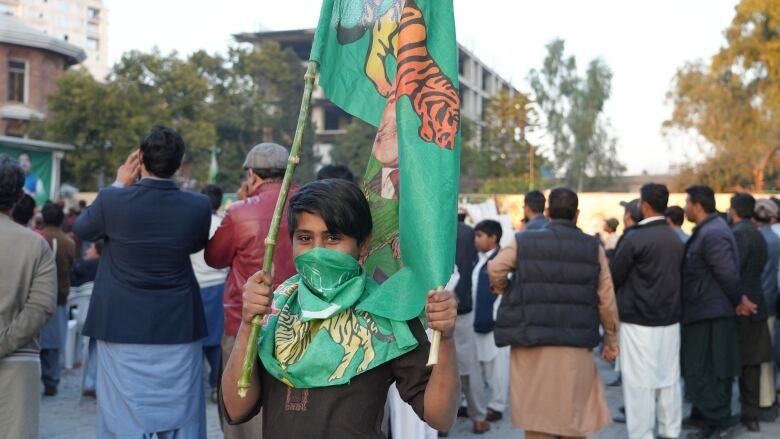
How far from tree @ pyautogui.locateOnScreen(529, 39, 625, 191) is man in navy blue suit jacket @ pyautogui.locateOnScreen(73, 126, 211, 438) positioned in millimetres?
52055

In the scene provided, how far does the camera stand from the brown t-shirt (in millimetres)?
2164

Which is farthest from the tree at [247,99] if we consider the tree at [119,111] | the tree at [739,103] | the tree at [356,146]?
the tree at [739,103]

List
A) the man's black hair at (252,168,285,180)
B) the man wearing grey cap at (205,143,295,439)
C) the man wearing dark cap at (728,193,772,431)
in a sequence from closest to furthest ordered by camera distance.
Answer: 1. the man wearing grey cap at (205,143,295,439)
2. the man's black hair at (252,168,285,180)
3. the man wearing dark cap at (728,193,772,431)

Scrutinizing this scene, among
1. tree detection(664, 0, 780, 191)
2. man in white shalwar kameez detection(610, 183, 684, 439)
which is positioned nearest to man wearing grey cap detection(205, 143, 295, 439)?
man in white shalwar kameez detection(610, 183, 684, 439)

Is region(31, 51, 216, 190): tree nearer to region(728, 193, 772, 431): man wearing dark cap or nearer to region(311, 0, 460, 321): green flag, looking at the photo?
region(728, 193, 772, 431): man wearing dark cap

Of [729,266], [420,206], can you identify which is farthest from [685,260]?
[420,206]

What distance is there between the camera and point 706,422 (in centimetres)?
696

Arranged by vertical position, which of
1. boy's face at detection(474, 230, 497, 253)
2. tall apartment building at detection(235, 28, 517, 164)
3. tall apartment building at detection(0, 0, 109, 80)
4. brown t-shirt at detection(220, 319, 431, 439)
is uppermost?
tall apartment building at detection(0, 0, 109, 80)

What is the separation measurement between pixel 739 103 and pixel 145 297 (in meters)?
28.9

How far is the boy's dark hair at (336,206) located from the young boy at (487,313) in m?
5.18

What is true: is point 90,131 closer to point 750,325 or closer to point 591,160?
point 750,325

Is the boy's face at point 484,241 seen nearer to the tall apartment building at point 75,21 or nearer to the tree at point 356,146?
the tree at point 356,146

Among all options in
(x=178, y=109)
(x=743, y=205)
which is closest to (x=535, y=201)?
(x=743, y=205)

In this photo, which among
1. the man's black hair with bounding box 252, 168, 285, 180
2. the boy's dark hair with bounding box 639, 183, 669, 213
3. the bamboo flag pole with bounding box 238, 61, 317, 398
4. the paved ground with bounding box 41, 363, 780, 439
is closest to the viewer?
the bamboo flag pole with bounding box 238, 61, 317, 398
